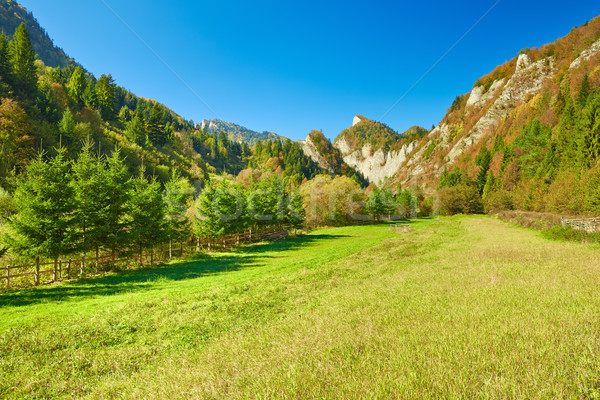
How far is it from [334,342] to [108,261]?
2384cm

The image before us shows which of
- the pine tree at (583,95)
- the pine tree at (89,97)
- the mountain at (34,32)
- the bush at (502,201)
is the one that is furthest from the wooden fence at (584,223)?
the mountain at (34,32)

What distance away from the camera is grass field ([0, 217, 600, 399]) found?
308cm

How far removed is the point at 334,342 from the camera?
4430 millimetres

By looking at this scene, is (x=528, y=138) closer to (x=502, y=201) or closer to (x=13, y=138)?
(x=502, y=201)

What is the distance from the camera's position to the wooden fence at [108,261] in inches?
614

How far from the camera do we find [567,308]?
4988 mm

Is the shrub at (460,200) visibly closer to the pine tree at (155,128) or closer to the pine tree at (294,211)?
the pine tree at (294,211)

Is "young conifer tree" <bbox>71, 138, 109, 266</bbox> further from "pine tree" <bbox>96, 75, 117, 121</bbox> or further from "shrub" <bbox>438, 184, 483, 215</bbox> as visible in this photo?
"shrub" <bbox>438, 184, 483, 215</bbox>

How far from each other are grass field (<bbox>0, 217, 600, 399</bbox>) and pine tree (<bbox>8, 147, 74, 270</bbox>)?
759 cm

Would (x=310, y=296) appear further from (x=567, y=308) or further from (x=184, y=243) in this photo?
(x=184, y=243)

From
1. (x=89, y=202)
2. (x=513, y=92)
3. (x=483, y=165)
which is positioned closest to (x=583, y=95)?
(x=483, y=165)

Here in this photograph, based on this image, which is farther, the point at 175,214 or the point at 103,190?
the point at 175,214

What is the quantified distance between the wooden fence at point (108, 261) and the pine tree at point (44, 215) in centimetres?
109

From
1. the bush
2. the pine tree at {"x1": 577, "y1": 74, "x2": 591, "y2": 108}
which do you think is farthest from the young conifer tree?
the pine tree at {"x1": 577, "y1": 74, "x2": 591, "y2": 108}
